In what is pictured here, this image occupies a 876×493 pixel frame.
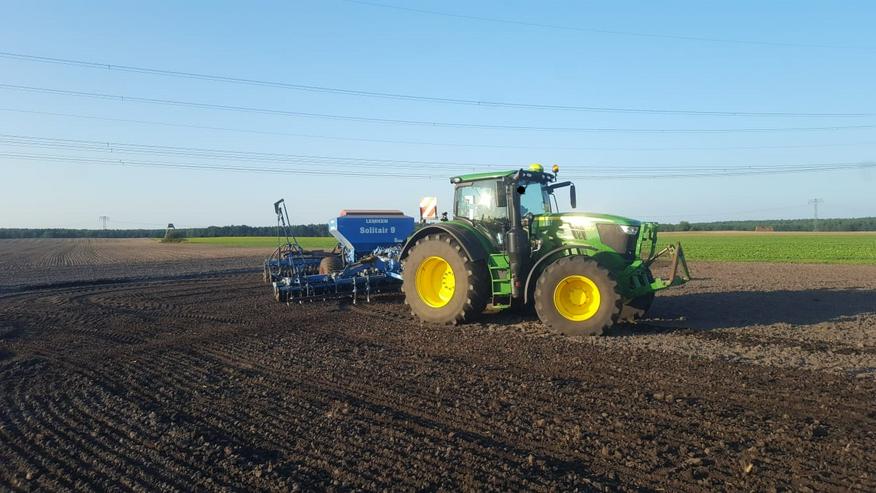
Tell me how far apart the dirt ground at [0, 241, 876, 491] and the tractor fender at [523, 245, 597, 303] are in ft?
A: 2.11

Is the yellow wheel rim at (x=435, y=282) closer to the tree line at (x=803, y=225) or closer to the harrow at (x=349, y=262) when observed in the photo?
the harrow at (x=349, y=262)

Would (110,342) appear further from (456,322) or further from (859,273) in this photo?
(859,273)

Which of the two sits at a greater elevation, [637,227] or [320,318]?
[637,227]

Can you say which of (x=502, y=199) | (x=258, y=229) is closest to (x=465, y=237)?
(x=502, y=199)

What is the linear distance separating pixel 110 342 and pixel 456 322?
4.80 meters

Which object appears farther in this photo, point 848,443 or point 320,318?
point 320,318

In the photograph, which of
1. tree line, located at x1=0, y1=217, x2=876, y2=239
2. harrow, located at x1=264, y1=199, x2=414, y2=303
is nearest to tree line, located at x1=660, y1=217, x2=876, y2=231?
tree line, located at x1=0, y1=217, x2=876, y2=239

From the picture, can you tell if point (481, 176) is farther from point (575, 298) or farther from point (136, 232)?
point (136, 232)

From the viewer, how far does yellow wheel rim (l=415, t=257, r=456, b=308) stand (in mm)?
9898

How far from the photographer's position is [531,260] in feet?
29.5

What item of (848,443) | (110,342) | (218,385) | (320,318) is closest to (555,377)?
A: (848,443)

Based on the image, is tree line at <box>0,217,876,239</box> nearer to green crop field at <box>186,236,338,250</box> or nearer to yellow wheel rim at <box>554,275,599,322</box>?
green crop field at <box>186,236,338,250</box>

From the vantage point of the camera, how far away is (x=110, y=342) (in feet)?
27.6

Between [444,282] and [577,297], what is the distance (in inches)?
94.6
